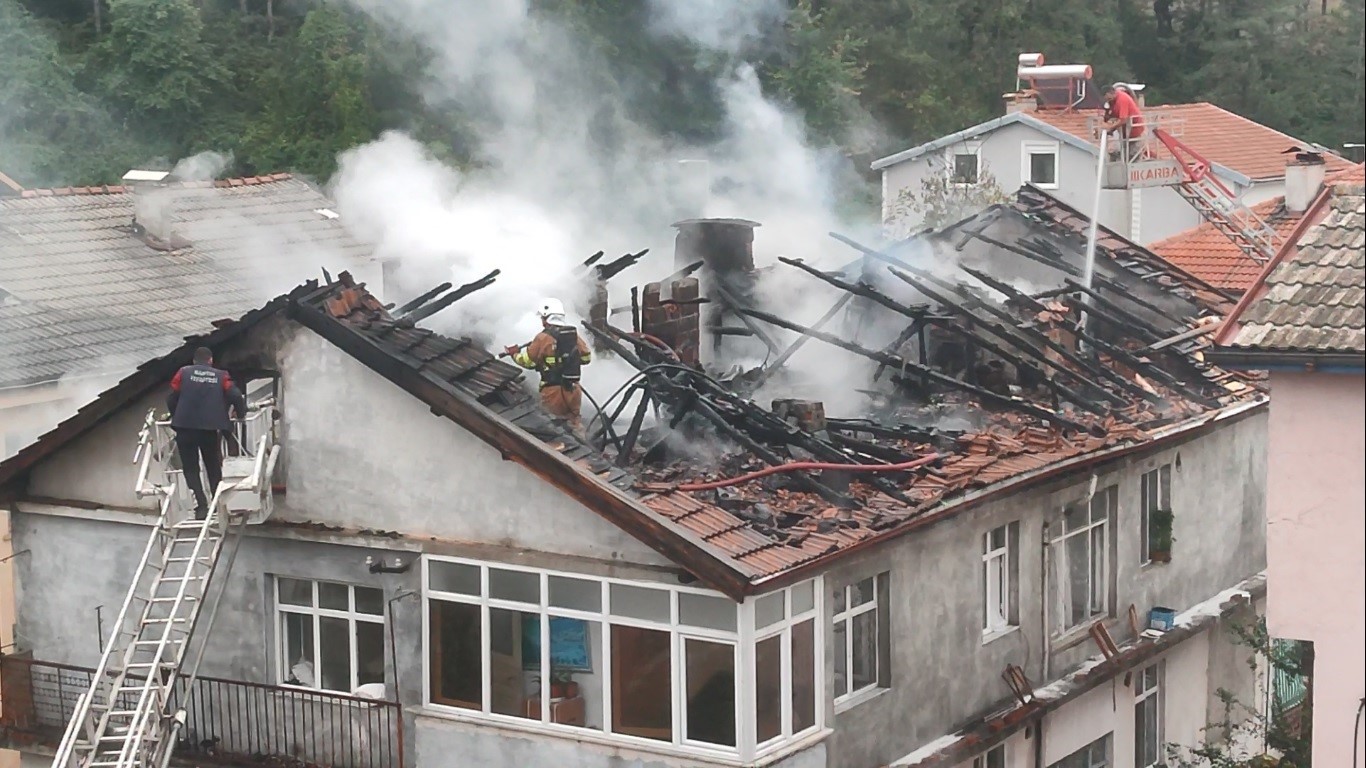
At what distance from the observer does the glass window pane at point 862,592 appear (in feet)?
51.5

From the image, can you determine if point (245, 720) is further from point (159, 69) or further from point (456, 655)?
point (159, 69)

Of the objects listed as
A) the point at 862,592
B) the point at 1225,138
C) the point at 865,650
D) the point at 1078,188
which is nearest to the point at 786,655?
the point at 862,592

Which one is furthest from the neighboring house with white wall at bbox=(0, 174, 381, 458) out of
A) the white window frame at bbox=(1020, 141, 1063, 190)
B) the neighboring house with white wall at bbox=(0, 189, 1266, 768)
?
the white window frame at bbox=(1020, 141, 1063, 190)

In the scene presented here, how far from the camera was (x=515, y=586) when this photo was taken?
A: 15.3 meters

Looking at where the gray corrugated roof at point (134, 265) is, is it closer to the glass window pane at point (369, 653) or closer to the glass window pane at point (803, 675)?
the glass window pane at point (369, 653)

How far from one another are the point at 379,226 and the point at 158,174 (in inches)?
127

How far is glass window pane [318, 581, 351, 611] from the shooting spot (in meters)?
16.3

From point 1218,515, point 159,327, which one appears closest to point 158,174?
point 159,327

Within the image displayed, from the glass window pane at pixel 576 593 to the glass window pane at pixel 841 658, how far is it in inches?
78.6

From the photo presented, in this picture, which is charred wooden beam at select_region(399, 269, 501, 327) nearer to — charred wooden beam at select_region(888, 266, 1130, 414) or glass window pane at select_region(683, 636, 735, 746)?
glass window pane at select_region(683, 636, 735, 746)

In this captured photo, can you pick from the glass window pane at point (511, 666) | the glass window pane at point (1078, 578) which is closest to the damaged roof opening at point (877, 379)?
the glass window pane at point (1078, 578)

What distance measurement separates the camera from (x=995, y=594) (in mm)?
17922

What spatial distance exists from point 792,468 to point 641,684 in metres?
2.22

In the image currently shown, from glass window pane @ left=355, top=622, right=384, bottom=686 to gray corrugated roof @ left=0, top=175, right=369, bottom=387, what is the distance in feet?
26.4
